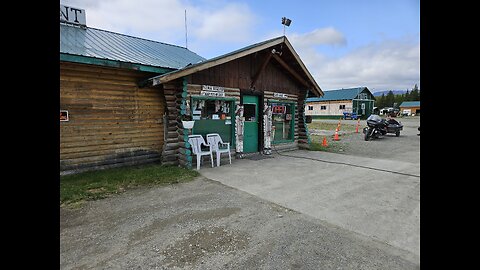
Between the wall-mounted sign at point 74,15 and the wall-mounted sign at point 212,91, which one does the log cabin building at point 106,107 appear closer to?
the wall-mounted sign at point 212,91

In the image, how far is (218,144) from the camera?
8.59m

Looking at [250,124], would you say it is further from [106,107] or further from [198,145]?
[106,107]

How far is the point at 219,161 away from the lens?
807 cm

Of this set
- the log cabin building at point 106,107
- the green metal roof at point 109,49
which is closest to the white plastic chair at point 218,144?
the log cabin building at point 106,107

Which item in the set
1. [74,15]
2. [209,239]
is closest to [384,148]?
[209,239]

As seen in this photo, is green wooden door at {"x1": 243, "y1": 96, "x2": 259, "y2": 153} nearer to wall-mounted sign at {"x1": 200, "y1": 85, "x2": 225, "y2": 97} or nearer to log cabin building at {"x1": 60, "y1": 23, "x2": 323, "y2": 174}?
log cabin building at {"x1": 60, "y1": 23, "x2": 323, "y2": 174}

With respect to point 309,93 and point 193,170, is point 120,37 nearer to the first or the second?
point 193,170

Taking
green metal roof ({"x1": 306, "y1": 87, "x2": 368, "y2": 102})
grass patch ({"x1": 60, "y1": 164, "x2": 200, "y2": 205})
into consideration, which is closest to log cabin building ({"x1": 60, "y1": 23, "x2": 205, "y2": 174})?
grass patch ({"x1": 60, "y1": 164, "x2": 200, "y2": 205})

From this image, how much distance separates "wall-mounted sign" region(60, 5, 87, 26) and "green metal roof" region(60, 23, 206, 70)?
0.29 m

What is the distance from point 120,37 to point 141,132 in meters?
5.05
